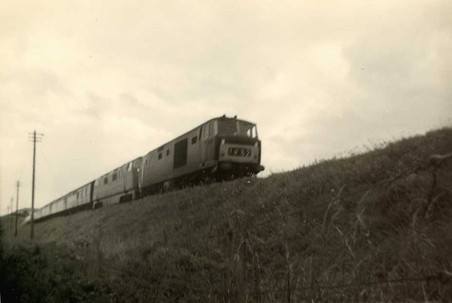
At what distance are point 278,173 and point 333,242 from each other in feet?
22.0

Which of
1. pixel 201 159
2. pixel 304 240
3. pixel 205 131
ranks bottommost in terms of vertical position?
pixel 304 240

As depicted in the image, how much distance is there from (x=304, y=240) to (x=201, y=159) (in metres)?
10.3

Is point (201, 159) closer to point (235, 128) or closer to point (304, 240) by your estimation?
Result: point (235, 128)

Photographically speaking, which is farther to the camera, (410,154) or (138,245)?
(138,245)

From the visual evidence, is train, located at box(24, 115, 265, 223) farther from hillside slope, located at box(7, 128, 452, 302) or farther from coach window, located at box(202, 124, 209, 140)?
hillside slope, located at box(7, 128, 452, 302)

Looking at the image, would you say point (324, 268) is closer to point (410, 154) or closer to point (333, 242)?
point (333, 242)

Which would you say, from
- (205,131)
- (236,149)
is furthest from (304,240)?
(205,131)

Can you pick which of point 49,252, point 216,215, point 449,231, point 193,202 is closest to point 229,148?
point 193,202

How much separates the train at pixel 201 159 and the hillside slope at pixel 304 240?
2665 millimetres

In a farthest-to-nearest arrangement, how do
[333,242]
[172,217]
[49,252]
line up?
[172,217] < [49,252] < [333,242]

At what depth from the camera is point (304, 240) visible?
9555 mm

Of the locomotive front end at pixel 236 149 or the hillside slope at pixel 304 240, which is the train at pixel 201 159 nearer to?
the locomotive front end at pixel 236 149

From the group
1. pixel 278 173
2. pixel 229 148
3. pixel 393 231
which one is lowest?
pixel 393 231

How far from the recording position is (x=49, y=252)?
12375mm
